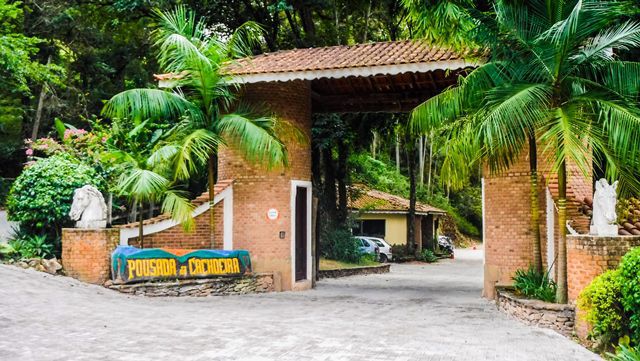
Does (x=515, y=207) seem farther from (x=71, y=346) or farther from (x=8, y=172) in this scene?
(x=8, y=172)

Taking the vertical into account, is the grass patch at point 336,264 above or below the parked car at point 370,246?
below

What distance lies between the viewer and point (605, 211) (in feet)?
27.0

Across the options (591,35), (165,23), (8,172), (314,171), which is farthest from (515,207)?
(8,172)

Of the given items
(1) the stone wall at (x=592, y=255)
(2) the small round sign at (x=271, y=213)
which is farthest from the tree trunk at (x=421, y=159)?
(1) the stone wall at (x=592, y=255)

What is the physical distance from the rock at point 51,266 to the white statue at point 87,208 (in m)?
0.83

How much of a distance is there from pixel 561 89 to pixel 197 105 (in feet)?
25.2

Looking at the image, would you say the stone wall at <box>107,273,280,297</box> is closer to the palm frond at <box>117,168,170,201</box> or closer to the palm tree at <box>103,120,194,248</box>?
the palm tree at <box>103,120,194,248</box>

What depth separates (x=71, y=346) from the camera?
695cm

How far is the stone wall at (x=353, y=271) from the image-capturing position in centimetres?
2023

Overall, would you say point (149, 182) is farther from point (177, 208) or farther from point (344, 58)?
point (344, 58)

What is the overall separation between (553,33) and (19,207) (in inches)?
415

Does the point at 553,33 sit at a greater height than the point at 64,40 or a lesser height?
lesser

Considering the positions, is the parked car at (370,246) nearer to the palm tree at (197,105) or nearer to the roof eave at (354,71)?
the palm tree at (197,105)

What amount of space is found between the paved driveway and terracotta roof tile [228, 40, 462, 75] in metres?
5.05
